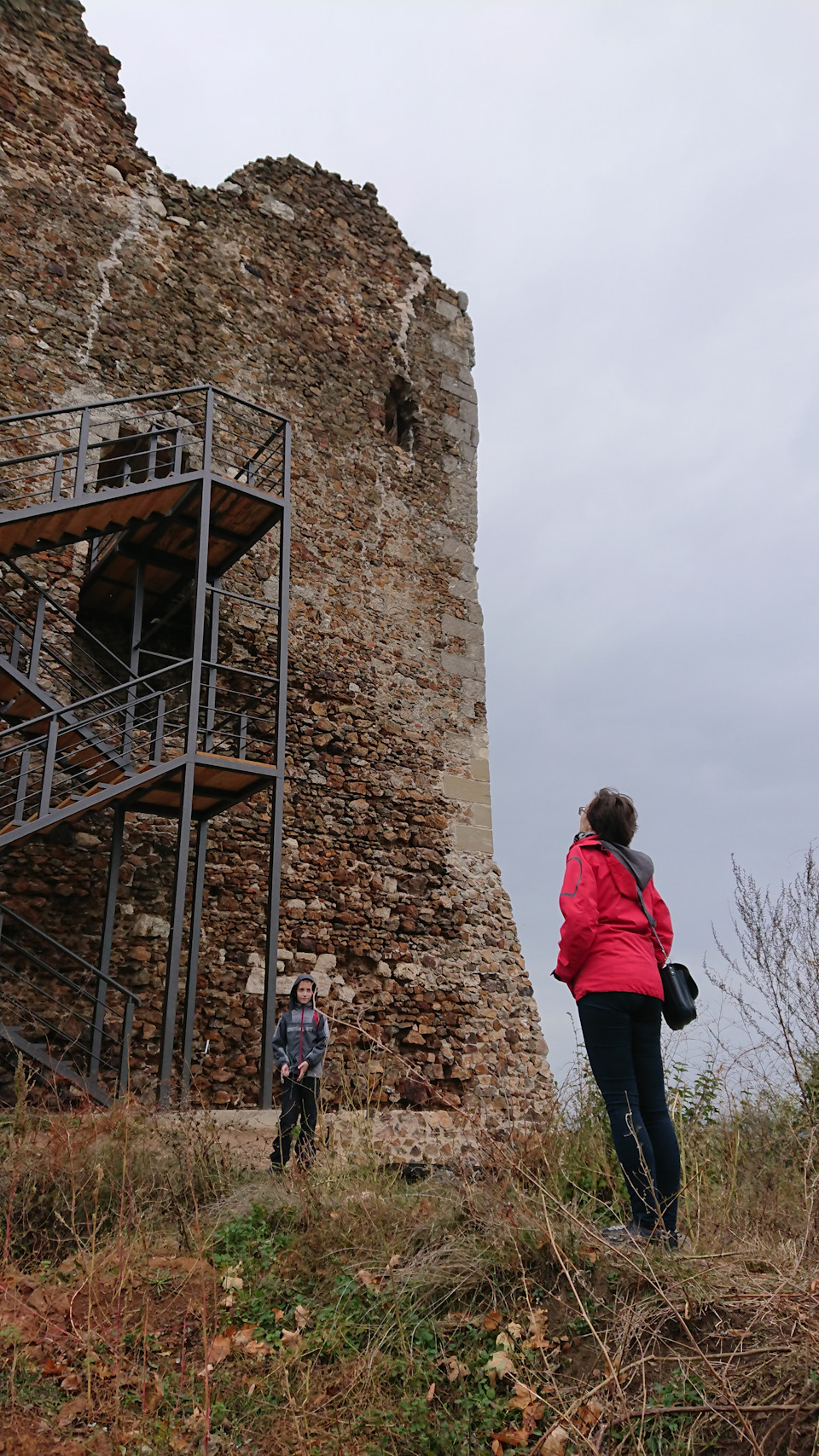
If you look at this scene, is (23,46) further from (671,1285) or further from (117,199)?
(671,1285)

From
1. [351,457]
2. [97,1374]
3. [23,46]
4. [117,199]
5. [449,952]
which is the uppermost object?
[23,46]

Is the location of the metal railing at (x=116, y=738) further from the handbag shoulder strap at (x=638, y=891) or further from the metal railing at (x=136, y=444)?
the handbag shoulder strap at (x=638, y=891)

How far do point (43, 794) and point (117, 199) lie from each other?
22.6ft

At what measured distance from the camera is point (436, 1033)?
9.35 metres

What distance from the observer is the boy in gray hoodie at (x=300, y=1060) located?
5820mm

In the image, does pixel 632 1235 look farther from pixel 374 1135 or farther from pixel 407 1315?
pixel 374 1135

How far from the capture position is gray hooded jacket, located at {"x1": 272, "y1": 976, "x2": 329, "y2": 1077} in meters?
6.09

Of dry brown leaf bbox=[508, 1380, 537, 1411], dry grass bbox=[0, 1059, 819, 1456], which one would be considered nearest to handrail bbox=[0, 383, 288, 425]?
dry grass bbox=[0, 1059, 819, 1456]

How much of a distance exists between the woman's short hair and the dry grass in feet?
4.34

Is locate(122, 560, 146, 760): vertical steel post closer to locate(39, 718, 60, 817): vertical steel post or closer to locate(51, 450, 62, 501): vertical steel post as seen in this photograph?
locate(51, 450, 62, 501): vertical steel post

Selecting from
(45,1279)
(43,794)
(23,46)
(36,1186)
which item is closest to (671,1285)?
(45,1279)

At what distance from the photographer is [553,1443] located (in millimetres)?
2648

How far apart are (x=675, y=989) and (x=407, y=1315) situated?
1.48 metres

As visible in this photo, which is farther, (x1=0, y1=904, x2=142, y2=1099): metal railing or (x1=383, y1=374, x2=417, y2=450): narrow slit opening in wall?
(x1=383, y1=374, x2=417, y2=450): narrow slit opening in wall
